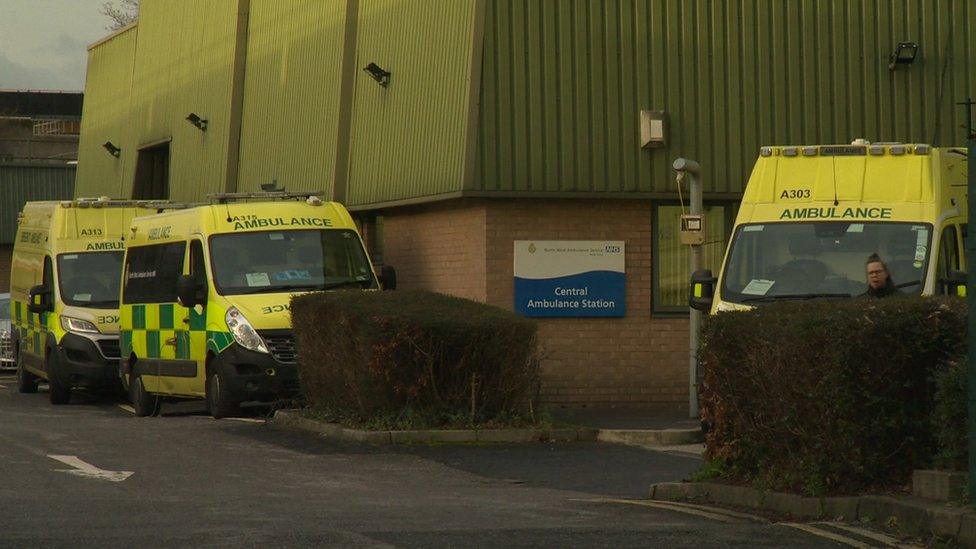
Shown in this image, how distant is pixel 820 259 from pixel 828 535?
708cm

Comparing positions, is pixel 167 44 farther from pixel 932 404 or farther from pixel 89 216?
pixel 932 404

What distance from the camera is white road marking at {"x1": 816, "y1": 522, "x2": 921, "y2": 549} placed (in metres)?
9.62

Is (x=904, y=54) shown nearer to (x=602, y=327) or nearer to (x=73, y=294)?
(x=602, y=327)

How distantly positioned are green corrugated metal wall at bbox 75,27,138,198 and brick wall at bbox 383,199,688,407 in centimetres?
2116

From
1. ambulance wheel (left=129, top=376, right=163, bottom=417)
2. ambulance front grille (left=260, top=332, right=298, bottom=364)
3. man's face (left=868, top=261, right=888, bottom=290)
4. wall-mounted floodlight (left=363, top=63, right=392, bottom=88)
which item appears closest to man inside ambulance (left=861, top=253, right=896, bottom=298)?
man's face (left=868, top=261, right=888, bottom=290)

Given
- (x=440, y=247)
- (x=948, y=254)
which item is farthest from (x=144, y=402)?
(x=948, y=254)

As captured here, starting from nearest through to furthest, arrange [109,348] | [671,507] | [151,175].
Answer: [671,507]
[109,348]
[151,175]

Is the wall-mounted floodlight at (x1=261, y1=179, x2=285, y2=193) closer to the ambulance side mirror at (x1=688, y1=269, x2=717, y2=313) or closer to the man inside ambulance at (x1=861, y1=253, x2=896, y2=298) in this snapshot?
the ambulance side mirror at (x1=688, y1=269, x2=717, y2=313)

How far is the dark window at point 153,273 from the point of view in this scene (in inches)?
864

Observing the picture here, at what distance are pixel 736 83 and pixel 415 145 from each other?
13.8ft

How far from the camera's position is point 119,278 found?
26.4m

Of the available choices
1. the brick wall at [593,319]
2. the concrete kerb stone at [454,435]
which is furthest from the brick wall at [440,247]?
the concrete kerb stone at [454,435]

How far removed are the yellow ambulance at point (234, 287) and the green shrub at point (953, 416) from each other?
10647mm

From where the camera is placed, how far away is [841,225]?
16.9 meters
